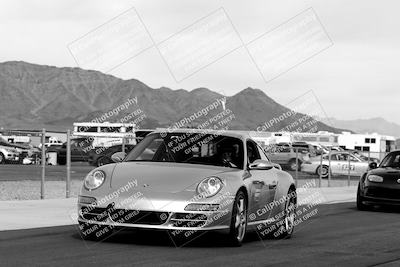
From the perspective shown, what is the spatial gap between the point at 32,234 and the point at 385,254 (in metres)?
4.44

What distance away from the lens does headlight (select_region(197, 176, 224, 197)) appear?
1005cm

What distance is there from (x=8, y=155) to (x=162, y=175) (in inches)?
1353

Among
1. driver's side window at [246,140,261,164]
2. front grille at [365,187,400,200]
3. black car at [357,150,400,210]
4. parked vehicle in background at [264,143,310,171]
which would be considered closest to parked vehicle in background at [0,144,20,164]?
parked vehicle in background at [264,143,310,171]

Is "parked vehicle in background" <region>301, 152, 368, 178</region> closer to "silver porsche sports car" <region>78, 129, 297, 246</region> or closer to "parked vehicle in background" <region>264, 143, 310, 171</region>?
"parked vehicle in background" <region>264, 143, 310, 171</region>

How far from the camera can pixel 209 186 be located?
10.1m

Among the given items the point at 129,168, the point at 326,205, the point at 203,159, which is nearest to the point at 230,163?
the point at 203,159

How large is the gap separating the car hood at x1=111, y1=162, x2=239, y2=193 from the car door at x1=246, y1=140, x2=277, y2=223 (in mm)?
593

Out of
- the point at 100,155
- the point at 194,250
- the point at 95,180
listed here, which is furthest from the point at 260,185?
the point at 100,155

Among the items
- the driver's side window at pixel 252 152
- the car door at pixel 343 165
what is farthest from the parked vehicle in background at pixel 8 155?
the driver's side window at pixel 252 152

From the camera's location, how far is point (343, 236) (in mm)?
12961

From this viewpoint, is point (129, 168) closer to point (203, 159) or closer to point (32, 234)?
point (203, 159)

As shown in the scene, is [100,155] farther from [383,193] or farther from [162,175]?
[162,175]

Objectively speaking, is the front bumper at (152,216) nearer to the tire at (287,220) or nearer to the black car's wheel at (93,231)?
the black car's wheel at (93,231)

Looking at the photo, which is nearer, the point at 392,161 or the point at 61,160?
the point at 392,161
